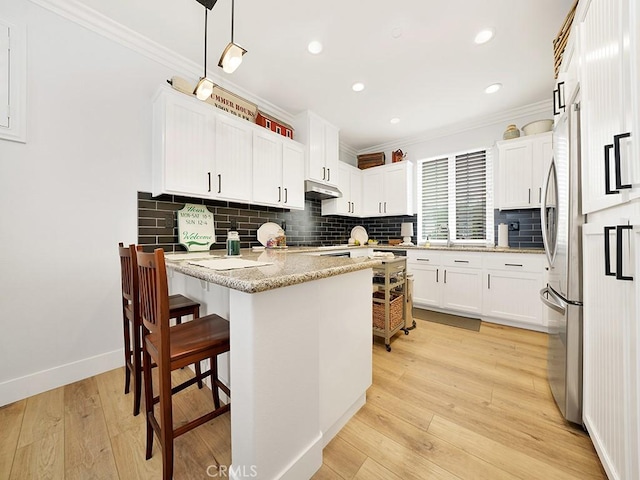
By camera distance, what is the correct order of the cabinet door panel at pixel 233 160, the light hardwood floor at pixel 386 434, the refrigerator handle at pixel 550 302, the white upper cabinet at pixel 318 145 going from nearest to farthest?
the light hardwood floor at pixel 386 434 → the refrigerator handle at pixel 550 302 → the cabinet door panel at pixel 233 160 → the white upper cabinet at pixel 318 145

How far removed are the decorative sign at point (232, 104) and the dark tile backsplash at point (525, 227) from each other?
3.54 meters

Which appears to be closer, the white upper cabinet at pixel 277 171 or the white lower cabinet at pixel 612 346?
the white lower cabinet at pixel 612 346

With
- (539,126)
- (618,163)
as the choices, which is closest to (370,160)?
(539,126)

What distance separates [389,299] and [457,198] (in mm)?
2445

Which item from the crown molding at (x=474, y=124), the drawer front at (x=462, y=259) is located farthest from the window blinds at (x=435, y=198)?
the drawer front at (x=462, y=259)

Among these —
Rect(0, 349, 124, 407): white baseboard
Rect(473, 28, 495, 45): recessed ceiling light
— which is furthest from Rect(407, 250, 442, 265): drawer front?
Rect(0, 349, 124, 407): white baseboard

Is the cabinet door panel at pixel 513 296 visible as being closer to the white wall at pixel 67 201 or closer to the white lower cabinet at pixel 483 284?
the white lower cabinet at pixel 483 284

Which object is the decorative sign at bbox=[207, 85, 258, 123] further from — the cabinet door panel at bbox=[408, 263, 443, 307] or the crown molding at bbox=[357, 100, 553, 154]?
the cabinet door panel at bbox=[408, 263, 443, 307]

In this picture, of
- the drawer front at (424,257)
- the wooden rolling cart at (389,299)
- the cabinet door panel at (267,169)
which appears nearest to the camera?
the wooden rolling cart at (389,299)

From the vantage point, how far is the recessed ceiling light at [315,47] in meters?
2.07

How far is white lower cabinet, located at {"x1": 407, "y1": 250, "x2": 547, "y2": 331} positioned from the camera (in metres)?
2.68

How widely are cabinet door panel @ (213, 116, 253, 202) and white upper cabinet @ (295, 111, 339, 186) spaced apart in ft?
2.96

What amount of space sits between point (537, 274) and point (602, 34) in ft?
7.98

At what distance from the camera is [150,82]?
2.11 m
